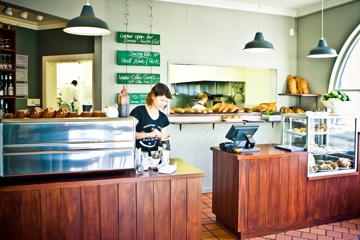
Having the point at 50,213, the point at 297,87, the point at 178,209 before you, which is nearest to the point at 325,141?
the point at 297,87

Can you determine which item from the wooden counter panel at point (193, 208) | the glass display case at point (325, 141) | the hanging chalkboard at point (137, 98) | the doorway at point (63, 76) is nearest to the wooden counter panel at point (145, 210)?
the wooden counter panel at point (193, 208)

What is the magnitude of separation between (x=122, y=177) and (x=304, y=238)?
224cm

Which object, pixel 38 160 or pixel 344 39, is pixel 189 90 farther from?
pixel 38 160

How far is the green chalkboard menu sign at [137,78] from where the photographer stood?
476 cm

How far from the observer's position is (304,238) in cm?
357

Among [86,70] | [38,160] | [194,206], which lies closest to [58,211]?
[38,160]

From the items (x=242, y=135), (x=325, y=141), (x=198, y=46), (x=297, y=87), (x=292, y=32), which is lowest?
(x=325, y=141)

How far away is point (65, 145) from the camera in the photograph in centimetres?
245

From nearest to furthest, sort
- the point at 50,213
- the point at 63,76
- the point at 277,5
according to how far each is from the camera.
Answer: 1. the point at 50,213
2. the point at 277,5
3. the point at 63,76

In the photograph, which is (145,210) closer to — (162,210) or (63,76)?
(162,210)

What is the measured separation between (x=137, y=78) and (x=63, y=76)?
6.69ft

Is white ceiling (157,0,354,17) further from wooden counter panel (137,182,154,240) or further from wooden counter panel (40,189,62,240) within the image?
wooden counter panel (40,189,62,240)

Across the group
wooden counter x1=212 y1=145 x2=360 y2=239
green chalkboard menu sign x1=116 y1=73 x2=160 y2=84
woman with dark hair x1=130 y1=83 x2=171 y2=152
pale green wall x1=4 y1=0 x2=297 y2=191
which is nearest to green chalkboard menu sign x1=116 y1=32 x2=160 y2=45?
pale green wall x1=4 y1=0 x2=297 y2=191

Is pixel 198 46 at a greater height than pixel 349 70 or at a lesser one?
greater
